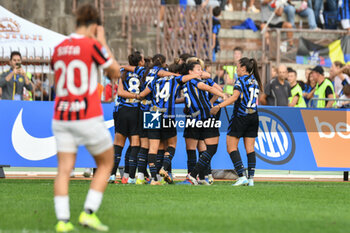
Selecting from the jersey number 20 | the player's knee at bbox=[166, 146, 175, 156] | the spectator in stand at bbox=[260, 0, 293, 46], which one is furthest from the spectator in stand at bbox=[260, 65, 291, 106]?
the jersey number 20

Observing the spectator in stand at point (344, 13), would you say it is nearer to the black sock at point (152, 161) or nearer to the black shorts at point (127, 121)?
the black shorts at point (127, 121)

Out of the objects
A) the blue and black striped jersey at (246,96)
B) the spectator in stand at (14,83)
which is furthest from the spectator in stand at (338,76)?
the spectator in stand at (14,83)

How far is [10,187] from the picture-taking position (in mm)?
12000

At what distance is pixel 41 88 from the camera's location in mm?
16266

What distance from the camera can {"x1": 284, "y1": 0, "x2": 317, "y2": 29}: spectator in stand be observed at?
25.3m

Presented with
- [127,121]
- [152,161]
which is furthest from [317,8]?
[152,161]

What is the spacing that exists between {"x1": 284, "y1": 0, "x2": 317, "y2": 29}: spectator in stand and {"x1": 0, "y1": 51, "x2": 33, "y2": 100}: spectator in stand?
1241 cm

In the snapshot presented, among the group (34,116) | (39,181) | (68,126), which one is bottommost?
(39,181)

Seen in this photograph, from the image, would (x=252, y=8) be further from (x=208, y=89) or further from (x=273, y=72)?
(x=208, y=89)

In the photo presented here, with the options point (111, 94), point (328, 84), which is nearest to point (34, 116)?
point (111, 94)

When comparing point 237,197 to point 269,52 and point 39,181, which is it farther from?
Answer: point 269,52

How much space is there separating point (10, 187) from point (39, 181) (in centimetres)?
174

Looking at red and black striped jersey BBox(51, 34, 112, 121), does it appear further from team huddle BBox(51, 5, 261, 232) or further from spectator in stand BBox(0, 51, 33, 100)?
spectator in stand BBox(0, 51, 33, 100)

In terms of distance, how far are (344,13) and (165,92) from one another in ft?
49.3
